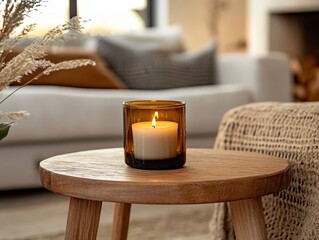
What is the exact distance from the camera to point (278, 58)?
332 centimetres

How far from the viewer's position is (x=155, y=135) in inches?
52.6

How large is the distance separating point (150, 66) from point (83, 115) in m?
0.60

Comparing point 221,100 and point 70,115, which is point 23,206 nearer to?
point 70,115

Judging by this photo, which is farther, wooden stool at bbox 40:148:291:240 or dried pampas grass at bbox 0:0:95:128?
wooden stool at bbox 40:148:291:240

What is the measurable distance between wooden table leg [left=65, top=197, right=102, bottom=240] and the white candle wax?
0.13m

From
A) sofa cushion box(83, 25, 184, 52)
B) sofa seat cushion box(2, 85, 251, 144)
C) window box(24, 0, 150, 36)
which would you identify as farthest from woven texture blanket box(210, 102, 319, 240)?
window box(24, 0, 150, 36)

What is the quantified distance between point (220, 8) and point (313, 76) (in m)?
0.94

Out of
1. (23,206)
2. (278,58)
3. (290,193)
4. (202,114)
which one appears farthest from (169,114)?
(278,58)

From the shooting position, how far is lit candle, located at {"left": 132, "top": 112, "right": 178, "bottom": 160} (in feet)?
4.38

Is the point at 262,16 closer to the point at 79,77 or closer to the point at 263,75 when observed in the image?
the point at 263,75

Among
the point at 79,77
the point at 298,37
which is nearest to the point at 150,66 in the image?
the point at 79,77

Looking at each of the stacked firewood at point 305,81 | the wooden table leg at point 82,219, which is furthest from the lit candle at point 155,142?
the stacked firewood at point 305,81

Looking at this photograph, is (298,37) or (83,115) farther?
(298,37)

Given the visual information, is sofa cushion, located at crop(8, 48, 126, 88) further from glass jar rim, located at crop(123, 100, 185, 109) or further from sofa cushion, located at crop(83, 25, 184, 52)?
glass jar rim, located at crop(123, 100, 185, 109)
